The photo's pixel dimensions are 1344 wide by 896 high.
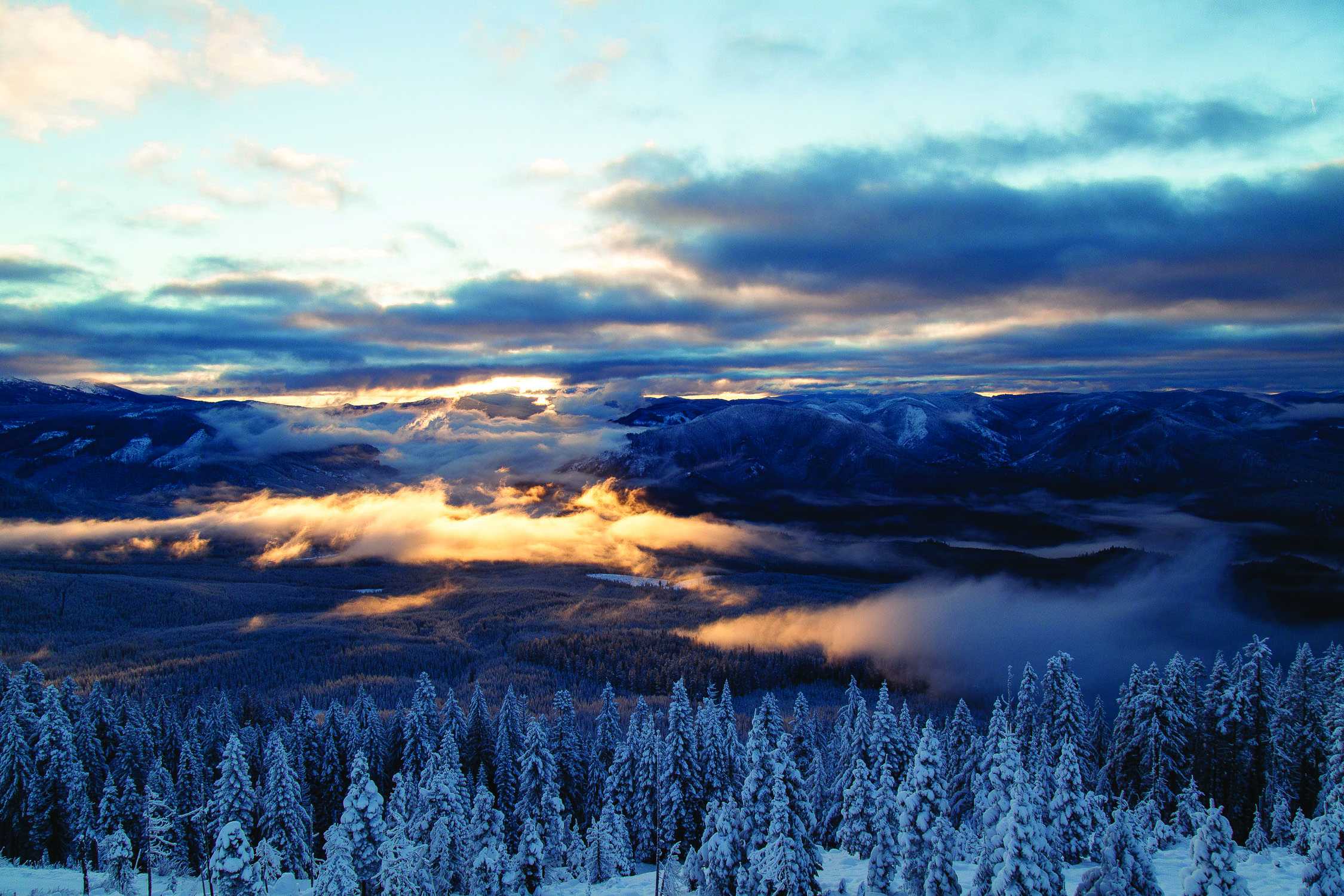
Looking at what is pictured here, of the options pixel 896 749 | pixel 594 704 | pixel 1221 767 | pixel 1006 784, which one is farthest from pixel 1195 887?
pixel 594 704

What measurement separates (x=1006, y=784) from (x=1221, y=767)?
39679mm

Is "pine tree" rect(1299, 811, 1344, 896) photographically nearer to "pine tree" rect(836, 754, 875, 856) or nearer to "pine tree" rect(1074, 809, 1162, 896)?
"pine tree" rect(1074, 809, 1162, 896)

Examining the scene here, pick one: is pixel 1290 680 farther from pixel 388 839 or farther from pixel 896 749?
pixel 388 839

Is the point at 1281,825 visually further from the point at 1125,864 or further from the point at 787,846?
the point at 787,846

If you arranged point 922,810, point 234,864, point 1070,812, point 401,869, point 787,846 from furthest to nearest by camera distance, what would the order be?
point 234,864 → point 1070,812 → point 401,869 → point 922,810 → point 787,846

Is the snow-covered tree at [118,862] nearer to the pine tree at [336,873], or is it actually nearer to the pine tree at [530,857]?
the pine tree at [336,873]

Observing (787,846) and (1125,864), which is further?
(787,846)

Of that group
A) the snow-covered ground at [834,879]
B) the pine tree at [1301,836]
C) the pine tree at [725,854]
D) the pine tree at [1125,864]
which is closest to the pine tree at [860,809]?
the snow-covered ground at [834,879]

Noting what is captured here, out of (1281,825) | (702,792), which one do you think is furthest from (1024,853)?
(1281,825)

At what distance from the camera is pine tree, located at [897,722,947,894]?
3491 centimetres

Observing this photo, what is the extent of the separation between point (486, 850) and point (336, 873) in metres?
9.00

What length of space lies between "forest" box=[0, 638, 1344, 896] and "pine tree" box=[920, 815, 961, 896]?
0.12 meters

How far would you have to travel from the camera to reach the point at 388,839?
38781 millimetres

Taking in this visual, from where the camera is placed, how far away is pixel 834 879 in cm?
4728
